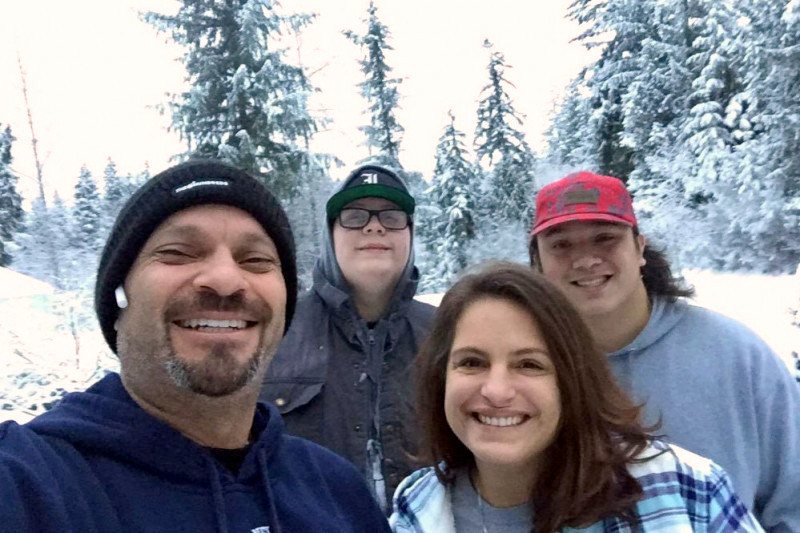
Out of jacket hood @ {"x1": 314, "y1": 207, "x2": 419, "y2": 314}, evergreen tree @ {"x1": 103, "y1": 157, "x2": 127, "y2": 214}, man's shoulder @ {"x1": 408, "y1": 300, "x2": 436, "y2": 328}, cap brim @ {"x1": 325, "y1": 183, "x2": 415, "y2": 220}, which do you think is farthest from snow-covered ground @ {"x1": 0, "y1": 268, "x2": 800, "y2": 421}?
evergreen tree @ {"x1": 103, "y1": 157, "x2": 127, "y2": 214}

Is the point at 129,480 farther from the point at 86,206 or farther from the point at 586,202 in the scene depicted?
the point at 86,206

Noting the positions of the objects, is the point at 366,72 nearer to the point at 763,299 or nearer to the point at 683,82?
the point at 683,82

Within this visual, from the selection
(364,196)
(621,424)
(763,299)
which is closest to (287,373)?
(364,196)

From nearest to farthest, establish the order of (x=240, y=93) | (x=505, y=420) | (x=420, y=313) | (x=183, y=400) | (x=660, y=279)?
(x=183, y=400)
(x=505, y=420)
(x=660, y=279)
(x=420, y=313)
(x=240, y=93)

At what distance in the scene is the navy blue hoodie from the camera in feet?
5.29

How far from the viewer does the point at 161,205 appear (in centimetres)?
209

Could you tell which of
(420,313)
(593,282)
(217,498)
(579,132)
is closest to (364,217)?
(420,313)

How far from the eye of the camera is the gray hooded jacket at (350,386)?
3.59 meters

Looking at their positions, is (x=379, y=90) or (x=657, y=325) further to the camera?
(x=379, y=90)

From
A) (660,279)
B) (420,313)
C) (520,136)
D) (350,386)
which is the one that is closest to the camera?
(660,279)

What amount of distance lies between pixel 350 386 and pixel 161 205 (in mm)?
1875

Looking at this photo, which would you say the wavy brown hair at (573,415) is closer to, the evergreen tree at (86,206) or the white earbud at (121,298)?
the white earbud at (121,298)

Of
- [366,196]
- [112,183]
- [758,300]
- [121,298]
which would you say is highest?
[112,183]

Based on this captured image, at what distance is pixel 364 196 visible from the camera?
3900 millimetres
